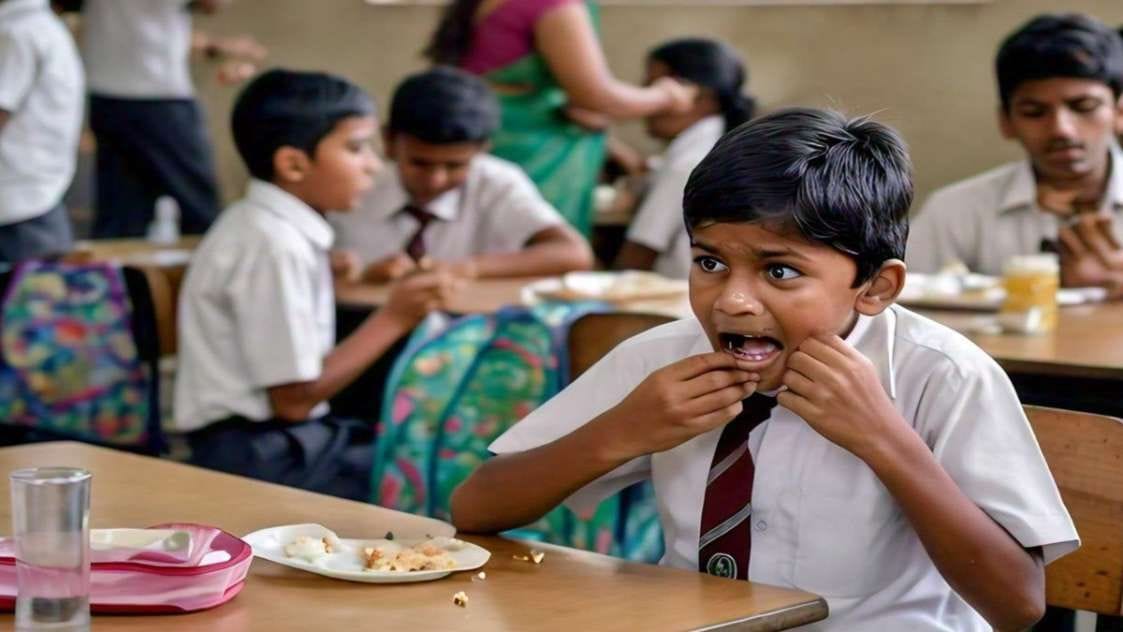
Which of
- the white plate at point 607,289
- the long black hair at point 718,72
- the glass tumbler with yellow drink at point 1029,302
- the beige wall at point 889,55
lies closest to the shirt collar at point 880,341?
the glass tumbler with yellow drink at point 1029,302

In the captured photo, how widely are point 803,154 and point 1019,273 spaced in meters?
1.43

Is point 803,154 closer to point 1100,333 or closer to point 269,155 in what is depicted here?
point 1100,333

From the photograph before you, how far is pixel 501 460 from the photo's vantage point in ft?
5.64

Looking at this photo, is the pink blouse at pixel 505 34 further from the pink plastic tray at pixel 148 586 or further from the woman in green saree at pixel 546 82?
the pink plastic tray at pixel 148 586

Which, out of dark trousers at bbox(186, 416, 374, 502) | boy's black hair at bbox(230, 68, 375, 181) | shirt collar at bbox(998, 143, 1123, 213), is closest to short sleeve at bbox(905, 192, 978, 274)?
shirt collar at bbox(998, 143, 1123, 213)

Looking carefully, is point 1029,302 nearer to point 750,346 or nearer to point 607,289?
point 607,289

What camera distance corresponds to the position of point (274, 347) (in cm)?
293

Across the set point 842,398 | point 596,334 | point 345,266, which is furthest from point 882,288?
point 345,266

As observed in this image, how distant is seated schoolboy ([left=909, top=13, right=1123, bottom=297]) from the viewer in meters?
3.29

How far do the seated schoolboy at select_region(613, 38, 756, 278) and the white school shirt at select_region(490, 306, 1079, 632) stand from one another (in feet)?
8.80

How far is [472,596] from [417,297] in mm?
1713

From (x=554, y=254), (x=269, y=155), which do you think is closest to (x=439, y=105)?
(x=554, y=254)

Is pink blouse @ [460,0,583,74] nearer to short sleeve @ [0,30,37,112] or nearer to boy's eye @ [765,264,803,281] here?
short sleeve @ [0,30,37,112]

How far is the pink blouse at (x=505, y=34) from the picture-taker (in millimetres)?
4168
